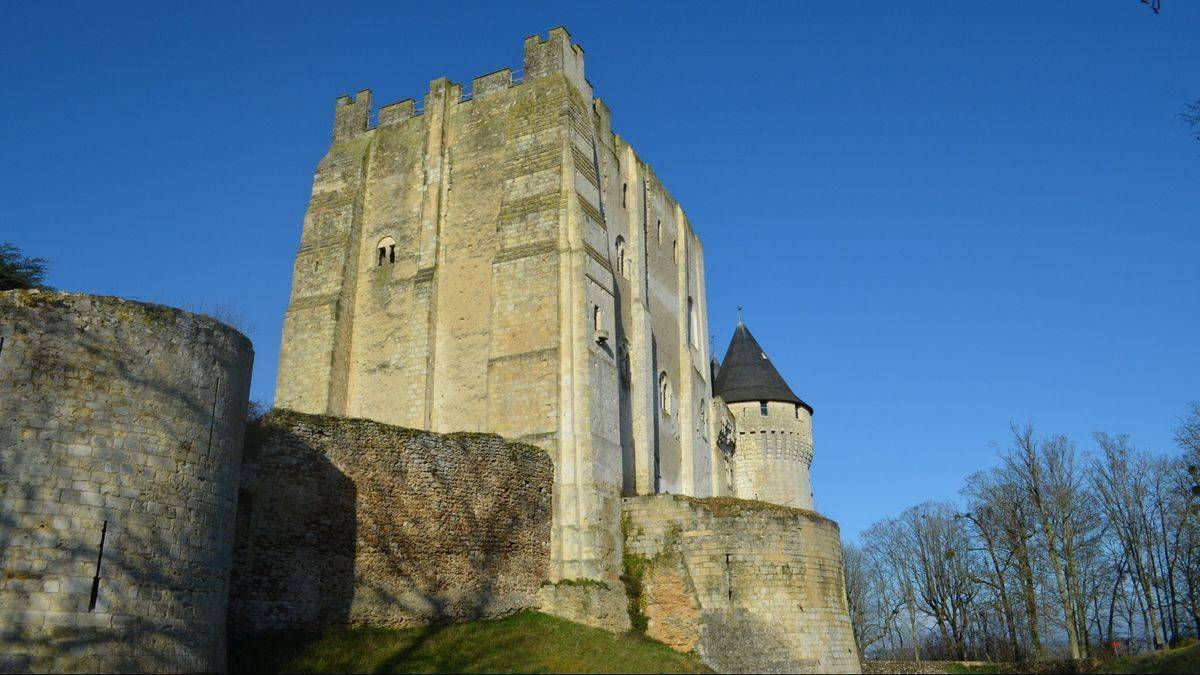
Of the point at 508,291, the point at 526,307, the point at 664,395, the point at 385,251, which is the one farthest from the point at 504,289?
the point at 664,395

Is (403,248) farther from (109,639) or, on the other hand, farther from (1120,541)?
(1120,541)

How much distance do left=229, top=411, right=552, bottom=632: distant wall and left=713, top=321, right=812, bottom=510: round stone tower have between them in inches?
787

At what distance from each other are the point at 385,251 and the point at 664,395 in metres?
10.0

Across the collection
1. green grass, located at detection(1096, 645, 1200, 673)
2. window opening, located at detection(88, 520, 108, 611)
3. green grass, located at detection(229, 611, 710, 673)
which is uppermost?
window opening, located at detection(88, 520, 108, 611)

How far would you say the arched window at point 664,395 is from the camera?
3017 cm

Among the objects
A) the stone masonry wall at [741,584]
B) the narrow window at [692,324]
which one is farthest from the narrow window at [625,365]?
the narrow window at [692,324]

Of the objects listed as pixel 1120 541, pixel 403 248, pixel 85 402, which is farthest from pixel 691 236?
pixel 85 402

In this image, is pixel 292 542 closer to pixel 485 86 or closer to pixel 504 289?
pixel 504 289

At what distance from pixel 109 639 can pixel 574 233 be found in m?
14.7

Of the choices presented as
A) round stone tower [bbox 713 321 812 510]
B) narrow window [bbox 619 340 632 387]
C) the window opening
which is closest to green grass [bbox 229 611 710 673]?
the window opening

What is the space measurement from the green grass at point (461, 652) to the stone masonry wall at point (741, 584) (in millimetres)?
1034

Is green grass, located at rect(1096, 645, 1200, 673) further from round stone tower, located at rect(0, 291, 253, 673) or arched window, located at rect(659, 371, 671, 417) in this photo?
round stone tower, located at rect(0, 291, 253, 673)

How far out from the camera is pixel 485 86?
1082 inches

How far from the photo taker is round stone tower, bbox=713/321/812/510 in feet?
128
